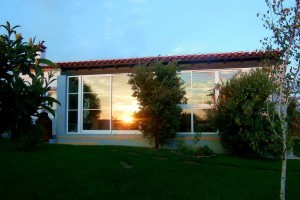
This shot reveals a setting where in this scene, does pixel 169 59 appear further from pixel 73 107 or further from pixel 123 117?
pixel 73 107

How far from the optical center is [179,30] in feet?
→ 56.5

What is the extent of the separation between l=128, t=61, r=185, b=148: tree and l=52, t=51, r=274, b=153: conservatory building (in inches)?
35.1

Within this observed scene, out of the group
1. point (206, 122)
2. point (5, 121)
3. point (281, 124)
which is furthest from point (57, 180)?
point (206, 122)

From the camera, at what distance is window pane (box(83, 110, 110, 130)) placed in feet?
53.7

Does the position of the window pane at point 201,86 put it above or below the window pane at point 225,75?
below

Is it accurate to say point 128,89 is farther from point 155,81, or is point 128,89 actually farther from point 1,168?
point 1,168

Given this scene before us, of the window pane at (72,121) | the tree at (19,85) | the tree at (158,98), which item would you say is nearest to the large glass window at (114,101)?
the window pane at (72,121)

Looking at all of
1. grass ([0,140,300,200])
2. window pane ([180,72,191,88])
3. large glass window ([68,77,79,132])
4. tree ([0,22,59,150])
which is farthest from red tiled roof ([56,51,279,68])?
tree ([0,22,59,150])

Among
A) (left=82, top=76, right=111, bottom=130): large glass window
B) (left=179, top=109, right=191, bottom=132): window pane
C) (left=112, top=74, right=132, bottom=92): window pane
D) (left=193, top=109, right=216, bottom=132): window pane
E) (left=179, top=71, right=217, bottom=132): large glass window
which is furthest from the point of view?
(left=82, top=76, right=111, bottom=130): large glass window

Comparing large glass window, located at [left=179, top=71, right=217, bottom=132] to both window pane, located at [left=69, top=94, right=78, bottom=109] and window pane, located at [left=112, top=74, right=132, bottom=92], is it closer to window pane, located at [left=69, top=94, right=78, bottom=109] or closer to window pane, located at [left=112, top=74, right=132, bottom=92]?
window pane, located at [left=112, top=74, right=132, bottom=92]

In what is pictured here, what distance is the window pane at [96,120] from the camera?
644 inches

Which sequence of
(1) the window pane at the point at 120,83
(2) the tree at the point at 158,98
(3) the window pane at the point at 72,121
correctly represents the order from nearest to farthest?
(2) the tree at the point at 158,98, (1) the window pane at the point at 120,83, (3) the window pane at the point at 72,121

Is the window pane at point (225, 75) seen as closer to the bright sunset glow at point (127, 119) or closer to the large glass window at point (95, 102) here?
the bright sunset glow at point (127, 119)

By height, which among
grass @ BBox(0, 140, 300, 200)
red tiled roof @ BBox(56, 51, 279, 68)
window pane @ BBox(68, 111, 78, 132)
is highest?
red tiled roof @ BBox(56, 51, 279, 68)
